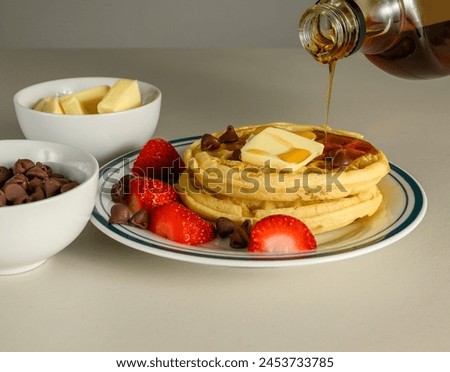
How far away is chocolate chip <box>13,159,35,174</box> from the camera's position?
1452 mm

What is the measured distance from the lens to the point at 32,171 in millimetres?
1438

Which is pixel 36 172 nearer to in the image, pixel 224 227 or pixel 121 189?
pixel 121 189

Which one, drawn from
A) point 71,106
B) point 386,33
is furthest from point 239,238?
point 71,106

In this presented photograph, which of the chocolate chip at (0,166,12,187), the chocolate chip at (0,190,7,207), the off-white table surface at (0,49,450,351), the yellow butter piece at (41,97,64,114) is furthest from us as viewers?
the yellow butter piece at (41,97,64,114)

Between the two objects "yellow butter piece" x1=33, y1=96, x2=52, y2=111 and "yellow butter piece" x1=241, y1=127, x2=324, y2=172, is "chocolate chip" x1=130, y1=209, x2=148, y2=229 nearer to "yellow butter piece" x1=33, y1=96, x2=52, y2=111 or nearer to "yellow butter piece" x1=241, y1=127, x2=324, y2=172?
"yellow butter piece" x1=241, y1=127, x2=324, y2=172

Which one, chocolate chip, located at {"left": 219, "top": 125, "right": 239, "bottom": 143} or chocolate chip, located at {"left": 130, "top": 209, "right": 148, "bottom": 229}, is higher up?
chocolate chip, located at {"left": 219, "top": 125, "right": 239, "bottom": 143}

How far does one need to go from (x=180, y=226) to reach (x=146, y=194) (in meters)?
0.15

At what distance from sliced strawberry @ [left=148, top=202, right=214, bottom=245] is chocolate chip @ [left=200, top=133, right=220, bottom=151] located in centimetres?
23

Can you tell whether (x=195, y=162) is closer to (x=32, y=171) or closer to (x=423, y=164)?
(x=32, y=171)

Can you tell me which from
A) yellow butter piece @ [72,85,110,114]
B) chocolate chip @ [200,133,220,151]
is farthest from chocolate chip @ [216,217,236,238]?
yellow butter piece @ [72,85,110,114]

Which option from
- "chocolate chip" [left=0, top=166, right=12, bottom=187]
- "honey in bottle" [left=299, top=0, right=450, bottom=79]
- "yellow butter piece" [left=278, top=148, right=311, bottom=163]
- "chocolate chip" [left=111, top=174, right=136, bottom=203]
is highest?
"honey in bottle" [left=299, top=0, right=450, bottom=79]

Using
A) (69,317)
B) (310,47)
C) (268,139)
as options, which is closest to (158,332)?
(69,317)

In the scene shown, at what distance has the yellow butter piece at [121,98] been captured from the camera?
1841 millimetres

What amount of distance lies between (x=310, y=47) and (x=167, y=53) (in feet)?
4.46
